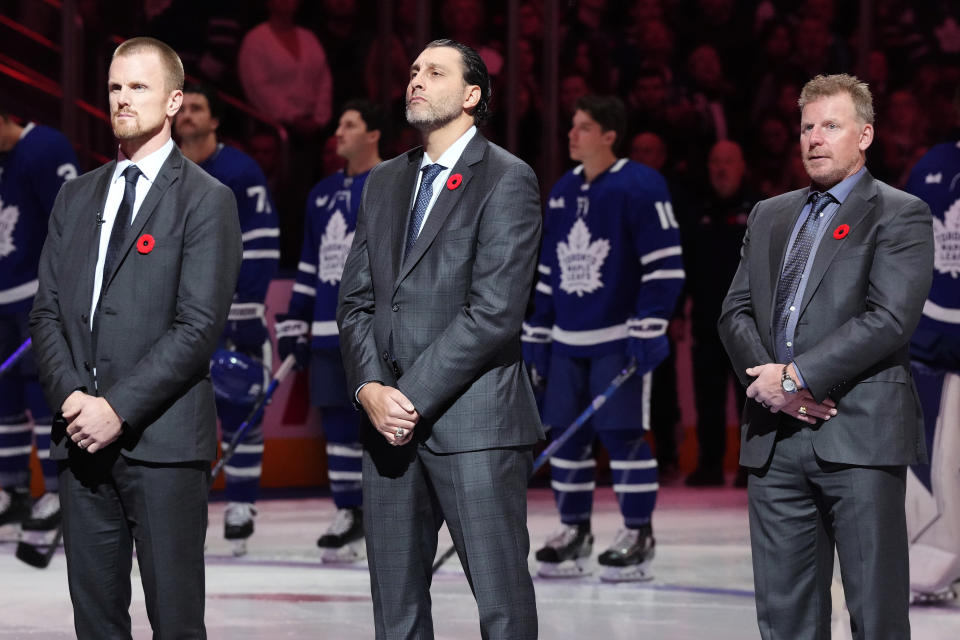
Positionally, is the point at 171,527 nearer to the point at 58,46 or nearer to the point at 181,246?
the point at 181,246

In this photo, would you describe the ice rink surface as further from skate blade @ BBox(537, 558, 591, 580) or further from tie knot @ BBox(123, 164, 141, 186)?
tie knot @ BBox(123, 164, 141, 186)

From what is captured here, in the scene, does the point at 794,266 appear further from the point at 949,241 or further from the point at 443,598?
the point at 443,598

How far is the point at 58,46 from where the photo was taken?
21.7 feet

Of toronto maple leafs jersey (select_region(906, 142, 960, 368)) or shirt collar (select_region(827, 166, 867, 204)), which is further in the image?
toronto maple leafs jersey (select_region(906, 142, 960, 368))

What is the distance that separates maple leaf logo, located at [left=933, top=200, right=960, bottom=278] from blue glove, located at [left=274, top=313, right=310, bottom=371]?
217 cm

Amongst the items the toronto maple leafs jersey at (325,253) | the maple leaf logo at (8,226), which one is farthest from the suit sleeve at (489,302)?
the maple leaf logo at (8,226)

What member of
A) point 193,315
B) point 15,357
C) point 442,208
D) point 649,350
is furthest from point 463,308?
point 15,357

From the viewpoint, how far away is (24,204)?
5426 mm

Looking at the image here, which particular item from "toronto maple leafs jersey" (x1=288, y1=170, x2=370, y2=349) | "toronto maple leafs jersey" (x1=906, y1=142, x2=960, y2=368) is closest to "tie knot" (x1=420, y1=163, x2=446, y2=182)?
"toronto maple leafs jersey" (x1=906, y1=142, x2=960, y2=368)

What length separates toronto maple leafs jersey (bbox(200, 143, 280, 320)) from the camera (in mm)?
5410

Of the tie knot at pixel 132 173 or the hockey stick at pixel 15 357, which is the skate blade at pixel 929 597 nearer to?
the tie knot at pixel 132 173

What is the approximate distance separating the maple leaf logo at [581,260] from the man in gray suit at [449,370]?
2.13 m

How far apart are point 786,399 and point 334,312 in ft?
8.65

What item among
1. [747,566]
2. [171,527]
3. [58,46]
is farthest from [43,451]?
[171,527]
